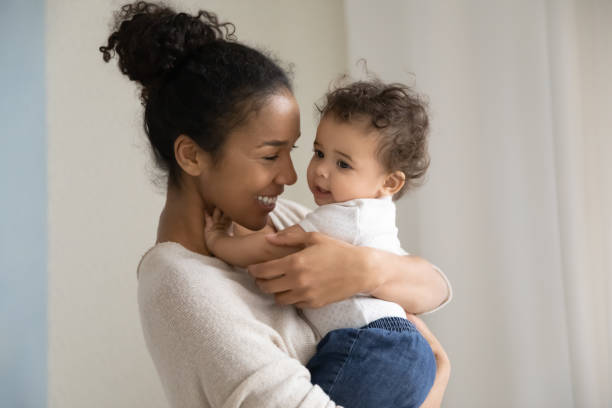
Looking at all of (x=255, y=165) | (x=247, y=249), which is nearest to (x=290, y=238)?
(x=247, y=249)

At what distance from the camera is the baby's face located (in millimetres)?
1449

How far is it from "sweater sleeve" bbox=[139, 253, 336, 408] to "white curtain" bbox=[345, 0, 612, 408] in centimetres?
131

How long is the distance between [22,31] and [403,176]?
4.58ft

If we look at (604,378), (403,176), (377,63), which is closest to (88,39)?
(377,63)

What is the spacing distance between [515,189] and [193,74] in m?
1.36

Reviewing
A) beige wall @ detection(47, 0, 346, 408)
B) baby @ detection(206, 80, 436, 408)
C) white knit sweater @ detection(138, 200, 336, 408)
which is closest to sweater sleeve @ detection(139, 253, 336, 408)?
white knit sweater @ detection(138, 200, 336, 408)

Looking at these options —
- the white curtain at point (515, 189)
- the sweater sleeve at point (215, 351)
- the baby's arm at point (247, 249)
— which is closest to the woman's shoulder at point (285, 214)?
the baby's arm at point (247, 249)

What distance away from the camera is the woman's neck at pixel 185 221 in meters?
1.40

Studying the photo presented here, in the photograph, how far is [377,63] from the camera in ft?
8.89

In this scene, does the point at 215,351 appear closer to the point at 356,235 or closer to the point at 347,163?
the point at 356,235

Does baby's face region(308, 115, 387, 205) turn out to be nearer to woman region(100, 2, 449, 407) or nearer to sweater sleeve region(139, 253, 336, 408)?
woman region(100, 2, 449, 407)

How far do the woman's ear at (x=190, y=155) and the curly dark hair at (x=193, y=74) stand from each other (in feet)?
0.06

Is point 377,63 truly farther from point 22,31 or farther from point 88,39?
point 22,31

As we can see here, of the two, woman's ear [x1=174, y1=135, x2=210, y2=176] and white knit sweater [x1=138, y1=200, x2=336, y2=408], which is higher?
woman's ear [x1=174, y1=135, x2=210, y2=176]
